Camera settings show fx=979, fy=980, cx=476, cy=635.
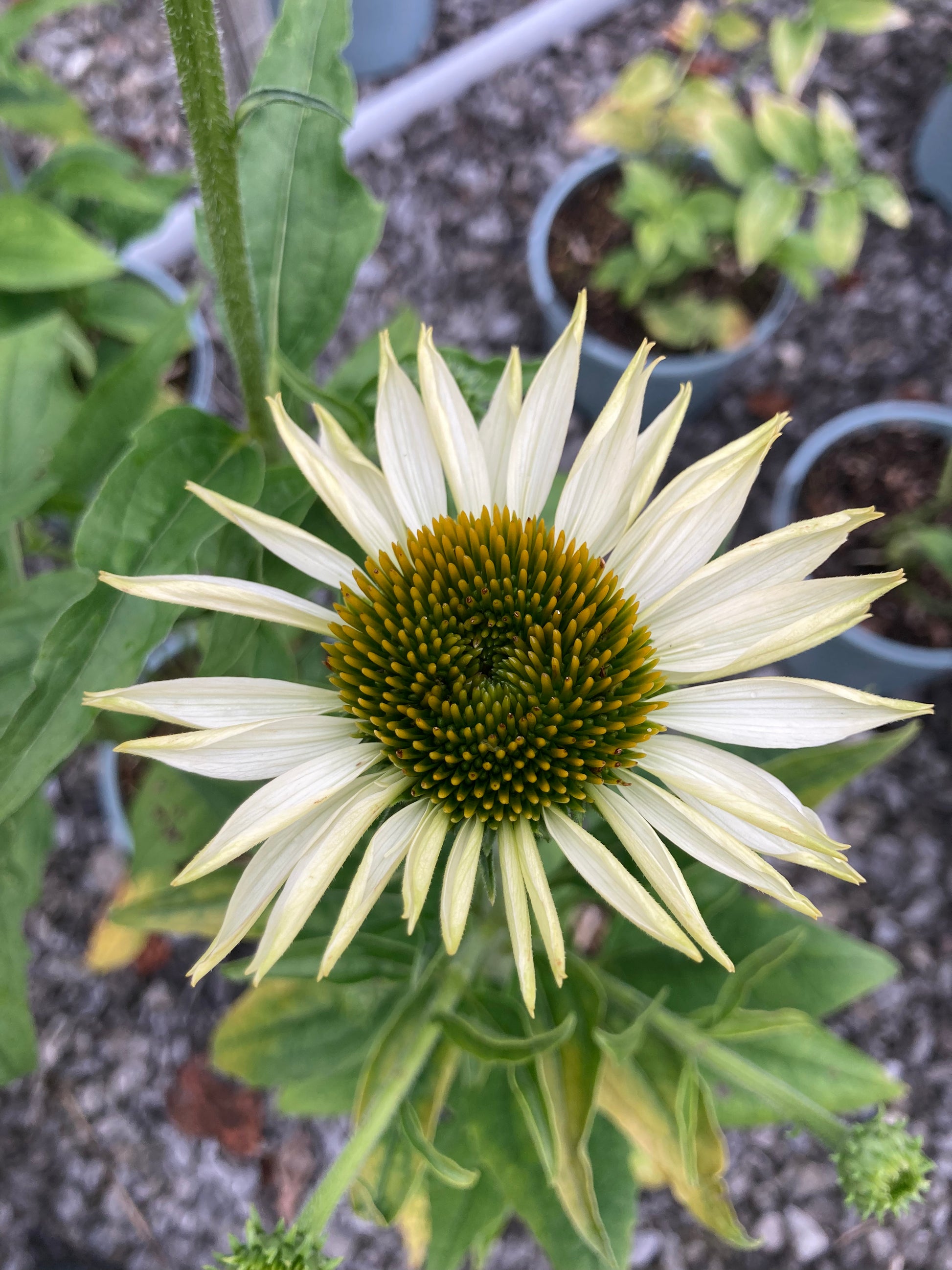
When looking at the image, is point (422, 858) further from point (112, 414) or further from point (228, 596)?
point (112, 414)

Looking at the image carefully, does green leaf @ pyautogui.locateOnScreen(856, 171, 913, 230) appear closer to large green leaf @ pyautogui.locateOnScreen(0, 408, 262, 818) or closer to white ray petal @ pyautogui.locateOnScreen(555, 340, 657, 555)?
white ray petal @ pyautogui.locateOnScreen(555, 340, 657, 555)

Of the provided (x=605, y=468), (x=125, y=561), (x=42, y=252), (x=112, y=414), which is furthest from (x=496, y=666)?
(x=42, y=252)

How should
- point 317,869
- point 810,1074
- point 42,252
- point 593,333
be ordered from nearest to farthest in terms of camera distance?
point 317,869 < point 810,1074 < point 42,252 < point 593,333

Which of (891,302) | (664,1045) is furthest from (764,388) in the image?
(664,1045)

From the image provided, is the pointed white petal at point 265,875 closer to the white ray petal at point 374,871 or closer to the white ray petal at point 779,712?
the white ray petal at point 374,871

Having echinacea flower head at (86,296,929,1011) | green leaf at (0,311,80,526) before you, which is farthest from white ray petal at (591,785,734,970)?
green leaf at (0,311,80,526)

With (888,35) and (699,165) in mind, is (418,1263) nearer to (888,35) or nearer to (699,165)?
(699,165)
